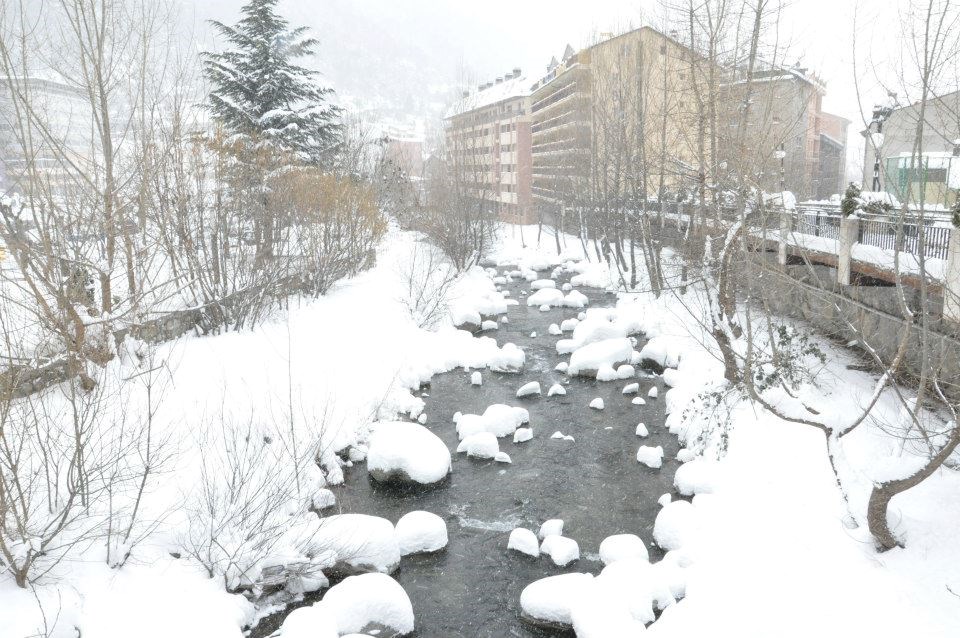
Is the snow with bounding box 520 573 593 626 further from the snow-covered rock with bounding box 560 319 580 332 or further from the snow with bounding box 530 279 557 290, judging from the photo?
the snow with bounding box 530 279 557 290

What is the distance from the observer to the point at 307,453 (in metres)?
8.16

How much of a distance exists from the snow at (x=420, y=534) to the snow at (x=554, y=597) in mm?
1402

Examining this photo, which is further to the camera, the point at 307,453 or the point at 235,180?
the point at 235,180

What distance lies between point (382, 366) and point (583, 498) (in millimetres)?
5969

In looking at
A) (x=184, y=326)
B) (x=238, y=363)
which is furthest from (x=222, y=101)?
(x=238, y=363)

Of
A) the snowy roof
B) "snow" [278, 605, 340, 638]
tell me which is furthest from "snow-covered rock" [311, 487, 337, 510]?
the snowy roof

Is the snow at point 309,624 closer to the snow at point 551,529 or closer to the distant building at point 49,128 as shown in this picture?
the snow at point 551,529

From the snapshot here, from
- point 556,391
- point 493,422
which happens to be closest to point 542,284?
point 556,391

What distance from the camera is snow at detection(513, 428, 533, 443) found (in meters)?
→ 11.2

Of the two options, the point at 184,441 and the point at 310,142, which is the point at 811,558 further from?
the point at 310,142

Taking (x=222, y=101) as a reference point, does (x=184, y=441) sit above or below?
below

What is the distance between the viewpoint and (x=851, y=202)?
11516mm

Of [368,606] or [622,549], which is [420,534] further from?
[622,549]

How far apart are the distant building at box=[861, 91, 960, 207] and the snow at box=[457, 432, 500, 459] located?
21.6 feet
